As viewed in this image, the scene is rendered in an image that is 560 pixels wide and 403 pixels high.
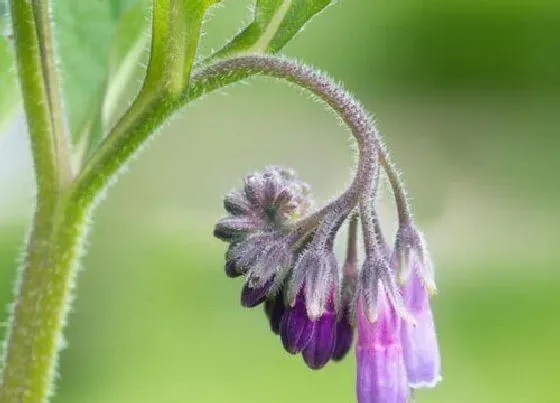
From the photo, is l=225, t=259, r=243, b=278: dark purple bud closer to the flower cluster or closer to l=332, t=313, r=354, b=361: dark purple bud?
the flower cluster

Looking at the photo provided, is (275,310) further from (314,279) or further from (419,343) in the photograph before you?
(419,343)

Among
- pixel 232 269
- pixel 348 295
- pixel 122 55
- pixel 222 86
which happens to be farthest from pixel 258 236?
pixel 122 55

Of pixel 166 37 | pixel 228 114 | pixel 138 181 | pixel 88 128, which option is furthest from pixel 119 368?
pixel 166 37

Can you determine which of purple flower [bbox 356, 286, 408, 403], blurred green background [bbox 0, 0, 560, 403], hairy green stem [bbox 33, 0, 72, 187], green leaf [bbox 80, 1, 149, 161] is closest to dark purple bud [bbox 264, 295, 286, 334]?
purple flower [bbox 356, 286, 408, 403]

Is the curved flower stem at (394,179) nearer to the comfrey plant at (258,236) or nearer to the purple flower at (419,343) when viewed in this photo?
the comfrey plant at (258,236)

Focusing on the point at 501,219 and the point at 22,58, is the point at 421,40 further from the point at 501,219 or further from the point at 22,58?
the point at 22,58

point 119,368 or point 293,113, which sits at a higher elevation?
point 293,113
